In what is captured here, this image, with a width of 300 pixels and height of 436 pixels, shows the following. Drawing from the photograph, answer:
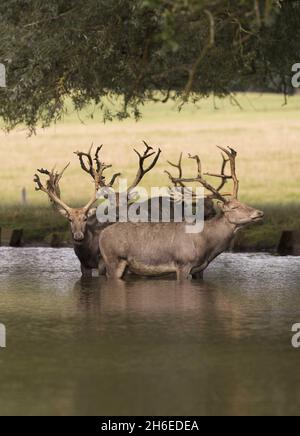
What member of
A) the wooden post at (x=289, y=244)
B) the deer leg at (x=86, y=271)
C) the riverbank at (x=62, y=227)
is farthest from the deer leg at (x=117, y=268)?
the riverbank at (x=62, y=227)

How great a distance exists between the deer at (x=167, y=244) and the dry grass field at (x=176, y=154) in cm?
→ 447

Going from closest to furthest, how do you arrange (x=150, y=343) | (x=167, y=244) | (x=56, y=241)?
(x=150, y=343) → (x=167, y=244) → (x=56, y=241)

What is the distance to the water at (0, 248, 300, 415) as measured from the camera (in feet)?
44.9

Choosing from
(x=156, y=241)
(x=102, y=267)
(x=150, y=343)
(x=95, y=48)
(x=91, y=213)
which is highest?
(x=95, y=48)

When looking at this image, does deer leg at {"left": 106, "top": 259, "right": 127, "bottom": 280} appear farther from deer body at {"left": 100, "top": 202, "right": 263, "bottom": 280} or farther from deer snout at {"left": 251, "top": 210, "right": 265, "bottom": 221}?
deer snout at {"left": 251, "top": 210, "right": 265, "bottom": 221}

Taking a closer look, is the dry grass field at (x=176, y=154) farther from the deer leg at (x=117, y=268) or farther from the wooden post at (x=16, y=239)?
the deer leg at (x=117, y=268)

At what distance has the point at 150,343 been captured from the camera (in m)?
16.8

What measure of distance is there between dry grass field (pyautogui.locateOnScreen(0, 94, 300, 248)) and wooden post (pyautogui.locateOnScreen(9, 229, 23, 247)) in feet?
2.00

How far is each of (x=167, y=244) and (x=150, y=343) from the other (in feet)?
16.8

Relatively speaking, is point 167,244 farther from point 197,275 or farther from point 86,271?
point 86,271

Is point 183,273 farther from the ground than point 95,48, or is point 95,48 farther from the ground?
point 95,48

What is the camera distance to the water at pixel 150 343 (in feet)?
44.9

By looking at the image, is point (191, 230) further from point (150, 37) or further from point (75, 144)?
point (75, 144)

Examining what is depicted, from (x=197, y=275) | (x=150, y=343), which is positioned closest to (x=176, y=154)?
(x=197, y=275)
